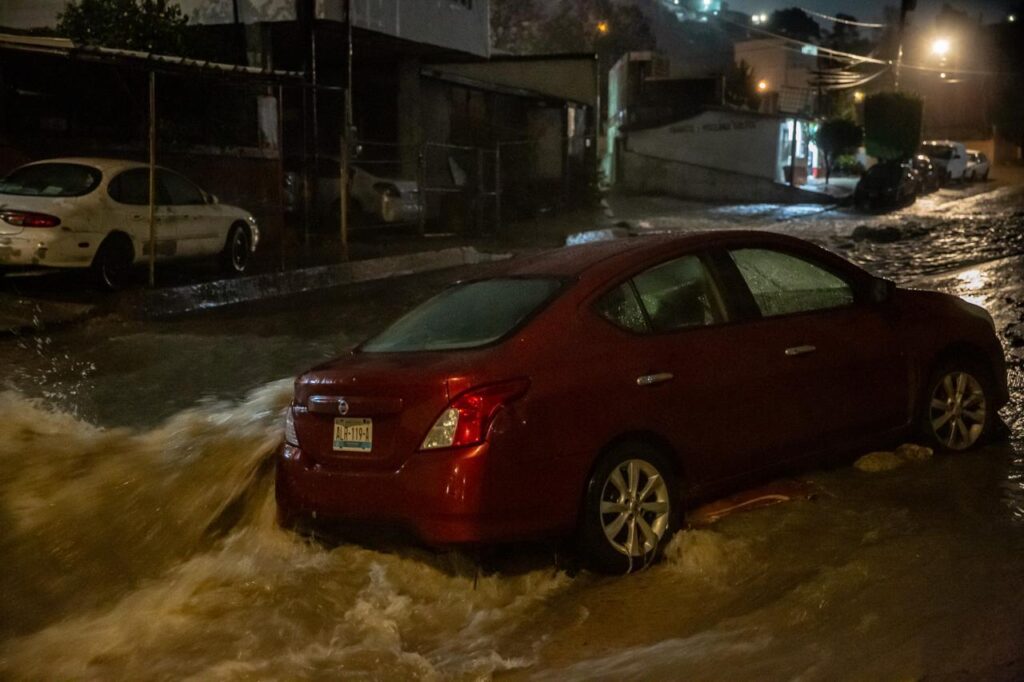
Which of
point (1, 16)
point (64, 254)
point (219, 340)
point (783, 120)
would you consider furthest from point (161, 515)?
point (783, 120)

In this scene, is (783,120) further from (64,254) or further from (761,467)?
(761,467)

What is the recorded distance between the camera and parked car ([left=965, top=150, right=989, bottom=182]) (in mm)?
40406

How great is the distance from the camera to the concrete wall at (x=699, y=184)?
121ft

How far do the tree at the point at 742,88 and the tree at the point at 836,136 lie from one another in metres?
4.96

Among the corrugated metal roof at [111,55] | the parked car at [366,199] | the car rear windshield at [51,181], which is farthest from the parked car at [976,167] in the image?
the car rear windshield at [51,181]

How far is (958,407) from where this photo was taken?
21.7 feet

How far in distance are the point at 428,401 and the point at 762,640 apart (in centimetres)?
165

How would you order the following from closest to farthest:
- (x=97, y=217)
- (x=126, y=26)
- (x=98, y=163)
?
(x=97, y=217), (x=98, y=163), (x=126, y=26)

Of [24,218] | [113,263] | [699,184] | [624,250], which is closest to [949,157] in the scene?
[699,184]

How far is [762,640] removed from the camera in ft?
14.0

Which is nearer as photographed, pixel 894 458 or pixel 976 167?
pixel 894 458

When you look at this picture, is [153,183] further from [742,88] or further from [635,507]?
[742,88]

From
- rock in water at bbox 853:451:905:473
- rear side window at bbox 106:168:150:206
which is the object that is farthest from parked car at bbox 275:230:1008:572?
rear side window at bbox 106:168:150:206

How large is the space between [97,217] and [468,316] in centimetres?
829
